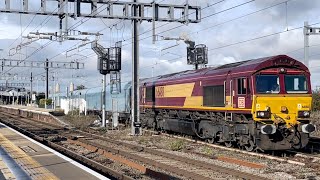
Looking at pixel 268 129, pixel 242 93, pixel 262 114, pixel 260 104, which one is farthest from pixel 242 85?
pixel 268 129

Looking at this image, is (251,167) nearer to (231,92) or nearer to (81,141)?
(231,92)

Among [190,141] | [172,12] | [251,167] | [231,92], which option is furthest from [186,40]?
[251,167]

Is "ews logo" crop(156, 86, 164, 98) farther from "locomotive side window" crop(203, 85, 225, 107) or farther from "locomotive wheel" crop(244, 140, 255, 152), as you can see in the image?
"locomotive wheel" crop(244, 140, 255, 152)

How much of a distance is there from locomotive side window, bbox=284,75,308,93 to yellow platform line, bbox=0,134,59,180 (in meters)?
9.69

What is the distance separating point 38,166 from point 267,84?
9027 millimetres

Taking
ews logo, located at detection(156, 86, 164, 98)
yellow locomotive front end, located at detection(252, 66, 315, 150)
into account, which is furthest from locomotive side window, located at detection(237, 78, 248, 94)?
ews logo, located at detection(156, 86, 164, 98)

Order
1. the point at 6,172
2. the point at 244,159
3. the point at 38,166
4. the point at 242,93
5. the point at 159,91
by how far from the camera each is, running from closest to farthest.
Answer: the point at 6,172 → the point at 38,166 → the point at 244,159 → the point at 242,93 → the point at 159,91

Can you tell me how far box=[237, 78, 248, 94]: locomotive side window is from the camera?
1664 centimetres

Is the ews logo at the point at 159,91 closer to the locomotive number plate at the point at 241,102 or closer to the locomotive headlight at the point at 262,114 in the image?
the locomotive number plate at the point at 241,102

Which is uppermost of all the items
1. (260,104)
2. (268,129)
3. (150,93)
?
(150,93)

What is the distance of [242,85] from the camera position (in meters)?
16.9

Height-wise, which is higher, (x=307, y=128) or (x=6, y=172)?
(x=307, y=128)

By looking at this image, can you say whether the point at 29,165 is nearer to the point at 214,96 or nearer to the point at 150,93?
the point at 214,96

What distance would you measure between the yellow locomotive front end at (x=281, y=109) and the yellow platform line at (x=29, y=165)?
7.97 metres
